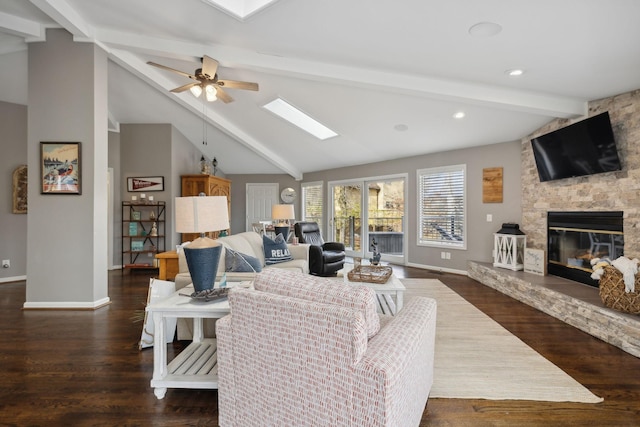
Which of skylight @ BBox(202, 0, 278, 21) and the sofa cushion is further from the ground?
skylight @ BBox(202, 0, 278, 21)

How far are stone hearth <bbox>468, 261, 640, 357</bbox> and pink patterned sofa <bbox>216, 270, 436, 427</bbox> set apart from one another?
2.12m

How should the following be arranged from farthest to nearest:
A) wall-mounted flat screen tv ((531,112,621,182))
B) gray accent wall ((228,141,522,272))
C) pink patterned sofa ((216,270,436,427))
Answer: gray accent wall ((228,141,522,272))
wall-mounted flat screen tv ((531,112,621,182))
pink patterned sofa ((216,270,436,427))

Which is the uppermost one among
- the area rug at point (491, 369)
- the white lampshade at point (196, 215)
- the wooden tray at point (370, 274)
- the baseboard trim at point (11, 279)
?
the white lampshade at point (196, 215)

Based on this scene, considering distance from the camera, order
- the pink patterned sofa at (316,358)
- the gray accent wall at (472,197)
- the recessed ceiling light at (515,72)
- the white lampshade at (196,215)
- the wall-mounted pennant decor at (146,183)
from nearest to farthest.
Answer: the pink patterned sofa at (316,358), the white lampshade at (196,215), the recessed ceiling light at (515,72), the gray accent wall at (472,197), the wall-mounted pennant decor at (146,183)

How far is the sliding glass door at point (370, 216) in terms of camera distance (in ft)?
22.8

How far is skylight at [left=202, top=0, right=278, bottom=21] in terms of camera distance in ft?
9.34

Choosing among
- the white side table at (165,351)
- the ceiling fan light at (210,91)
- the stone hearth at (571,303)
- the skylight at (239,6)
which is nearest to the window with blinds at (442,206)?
the stone hearth at (571,303)

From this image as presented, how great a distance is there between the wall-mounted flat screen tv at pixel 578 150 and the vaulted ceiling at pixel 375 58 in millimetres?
289

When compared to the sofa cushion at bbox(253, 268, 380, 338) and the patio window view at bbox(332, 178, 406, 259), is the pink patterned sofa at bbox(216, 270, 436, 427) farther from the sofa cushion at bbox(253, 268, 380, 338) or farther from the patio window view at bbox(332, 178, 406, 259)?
the patio window view at bbox(332, 178, 406, 259)

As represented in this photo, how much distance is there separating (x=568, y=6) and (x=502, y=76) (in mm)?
1217

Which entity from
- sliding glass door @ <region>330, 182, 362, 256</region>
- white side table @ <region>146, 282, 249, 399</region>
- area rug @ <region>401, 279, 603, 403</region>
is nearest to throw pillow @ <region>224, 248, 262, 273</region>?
white side table @ <region>146, 282, 249, 399</region>

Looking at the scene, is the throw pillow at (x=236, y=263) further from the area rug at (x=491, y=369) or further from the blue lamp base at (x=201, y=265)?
the area rug at (x=491, y=369)

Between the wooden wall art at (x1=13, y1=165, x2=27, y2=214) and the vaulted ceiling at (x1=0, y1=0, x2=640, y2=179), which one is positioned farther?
the wooden wall art at (x1=13, y1=165, x2=27, y2=214)

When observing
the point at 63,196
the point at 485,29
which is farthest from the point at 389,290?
the point at 63,196
